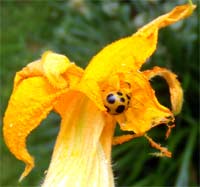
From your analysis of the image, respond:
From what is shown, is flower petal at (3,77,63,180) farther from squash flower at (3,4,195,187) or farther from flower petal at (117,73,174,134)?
flower petal at (117,73,174,134)

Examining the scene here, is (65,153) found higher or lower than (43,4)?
lower

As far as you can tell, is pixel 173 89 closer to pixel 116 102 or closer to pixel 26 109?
pixel 116 102

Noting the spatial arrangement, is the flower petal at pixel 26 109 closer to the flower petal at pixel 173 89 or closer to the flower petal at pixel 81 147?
the flower petal at pixel 81 147

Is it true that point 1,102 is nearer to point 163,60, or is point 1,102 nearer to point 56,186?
point 163,60

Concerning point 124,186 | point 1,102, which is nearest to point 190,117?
point 124,186

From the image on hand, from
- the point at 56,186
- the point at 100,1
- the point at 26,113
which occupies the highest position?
the point at 100,1

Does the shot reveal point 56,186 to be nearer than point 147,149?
Yes

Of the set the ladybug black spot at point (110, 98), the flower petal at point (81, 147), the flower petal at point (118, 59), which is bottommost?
the flower petal at point (81, 147)

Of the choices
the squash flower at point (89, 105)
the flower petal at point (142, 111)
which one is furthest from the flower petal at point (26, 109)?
the flower petal at point (142, 111)

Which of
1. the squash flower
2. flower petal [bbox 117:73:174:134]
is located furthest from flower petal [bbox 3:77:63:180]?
flower petal [bbox 117:73:174:134]
